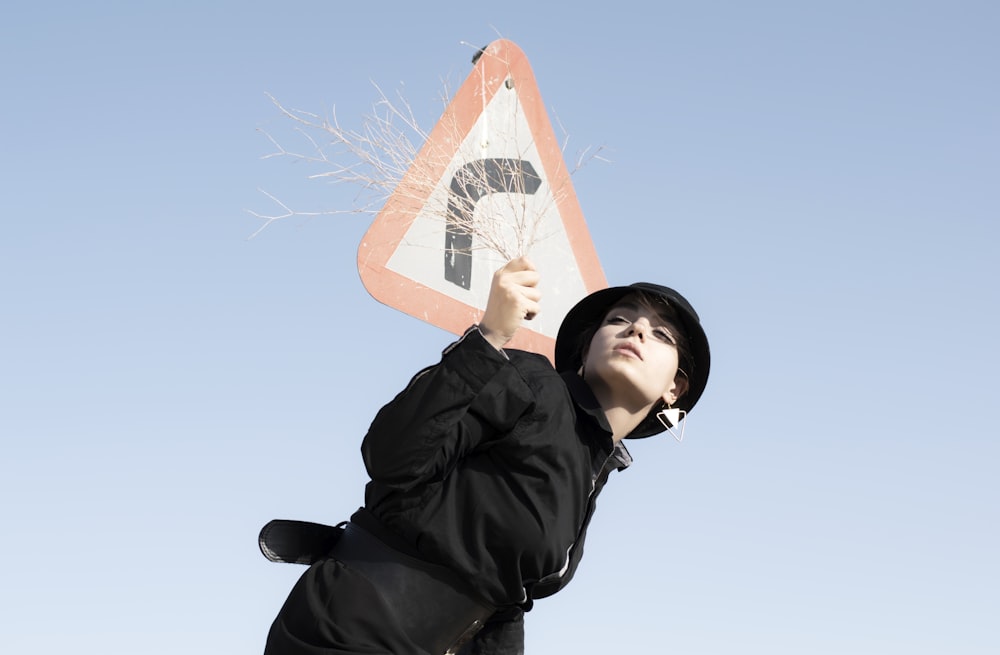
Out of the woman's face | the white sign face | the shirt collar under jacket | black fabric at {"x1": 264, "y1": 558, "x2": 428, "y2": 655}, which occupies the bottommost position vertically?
black fabric at {"x1": 264, "y1": 558, "x2": 428, "y2": 655}

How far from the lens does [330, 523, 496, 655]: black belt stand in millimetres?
2977

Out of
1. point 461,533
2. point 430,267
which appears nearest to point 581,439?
point 461,533

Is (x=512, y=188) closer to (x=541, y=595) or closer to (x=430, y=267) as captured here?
(x=430, y=267)

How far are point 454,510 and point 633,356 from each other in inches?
25.0

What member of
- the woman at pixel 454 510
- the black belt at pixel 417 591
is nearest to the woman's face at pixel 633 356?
the woman at pixel 454 510

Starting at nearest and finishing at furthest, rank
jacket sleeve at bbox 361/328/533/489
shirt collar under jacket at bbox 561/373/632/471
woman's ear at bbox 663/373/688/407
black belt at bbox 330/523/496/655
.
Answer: jacket sleeve at bbox 361/328/533/489 < black belt at bbox 330/523/496/655 < shirt collar under jacket at bbox 561/373/632/471 < woman's ear at bbox 663/373/688/407

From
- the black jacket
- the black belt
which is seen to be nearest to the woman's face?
the black jacket

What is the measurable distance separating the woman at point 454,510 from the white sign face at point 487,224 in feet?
1.41

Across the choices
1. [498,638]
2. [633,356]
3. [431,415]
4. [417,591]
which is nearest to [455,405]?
[431,415]

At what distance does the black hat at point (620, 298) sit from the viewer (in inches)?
135

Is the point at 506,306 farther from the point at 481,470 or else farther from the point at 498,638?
the point at 498,638

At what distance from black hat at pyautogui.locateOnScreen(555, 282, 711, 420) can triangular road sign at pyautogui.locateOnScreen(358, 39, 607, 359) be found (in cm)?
5

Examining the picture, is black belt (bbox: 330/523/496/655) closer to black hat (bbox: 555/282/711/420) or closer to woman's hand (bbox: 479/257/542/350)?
woman's hand (bbox: 479/257/542/350)

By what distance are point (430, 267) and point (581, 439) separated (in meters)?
0.65
